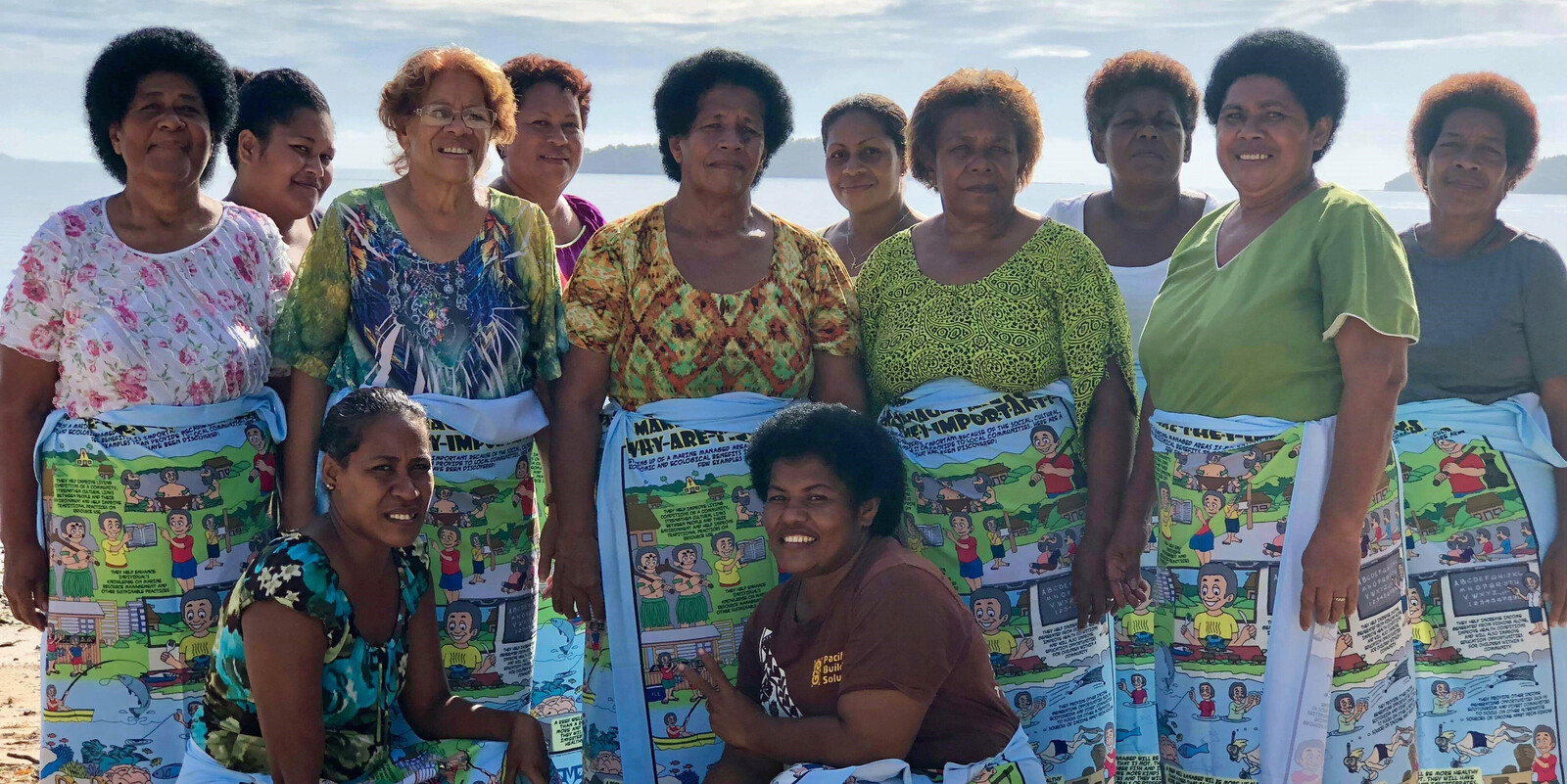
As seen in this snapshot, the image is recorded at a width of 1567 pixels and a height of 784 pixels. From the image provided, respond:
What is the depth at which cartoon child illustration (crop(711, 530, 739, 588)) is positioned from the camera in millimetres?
3584

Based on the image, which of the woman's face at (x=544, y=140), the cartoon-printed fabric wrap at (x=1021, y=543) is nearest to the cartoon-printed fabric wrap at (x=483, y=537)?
the cartoon-printed fabric wrap at (x=1021, y=543)

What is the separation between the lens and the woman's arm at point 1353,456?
10.1ft

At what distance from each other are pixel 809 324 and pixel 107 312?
2.00 metres

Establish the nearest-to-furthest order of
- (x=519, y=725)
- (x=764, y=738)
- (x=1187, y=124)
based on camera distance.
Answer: (x=764, y=738) < (x=519, y=725) < (x=1187, y=124)

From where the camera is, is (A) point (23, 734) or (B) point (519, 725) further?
(A) point (23, 734)

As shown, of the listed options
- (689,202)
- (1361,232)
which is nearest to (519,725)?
(689,202)

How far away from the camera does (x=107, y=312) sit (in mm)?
3490

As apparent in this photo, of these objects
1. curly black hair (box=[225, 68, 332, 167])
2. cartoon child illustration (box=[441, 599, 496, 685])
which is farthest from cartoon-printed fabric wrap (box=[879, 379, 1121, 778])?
curly black hair (box=[225, 68, 332, 167])

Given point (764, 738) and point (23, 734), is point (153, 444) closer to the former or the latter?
point (764, 738)

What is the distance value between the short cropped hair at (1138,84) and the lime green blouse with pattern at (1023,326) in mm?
1316

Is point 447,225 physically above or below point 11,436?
above

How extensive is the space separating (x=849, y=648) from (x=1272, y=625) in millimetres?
1140

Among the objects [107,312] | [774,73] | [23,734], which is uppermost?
[774,73]

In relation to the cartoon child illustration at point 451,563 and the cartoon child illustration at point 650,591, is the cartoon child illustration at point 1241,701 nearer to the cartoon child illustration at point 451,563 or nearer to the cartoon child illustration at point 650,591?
the cartoon child illustration at point 650,591
